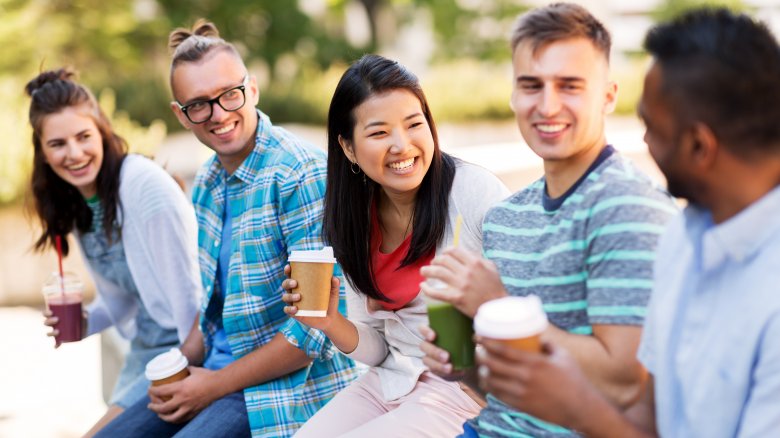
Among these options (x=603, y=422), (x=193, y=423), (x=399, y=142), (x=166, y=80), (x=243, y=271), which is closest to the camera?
(x=603, y=422)

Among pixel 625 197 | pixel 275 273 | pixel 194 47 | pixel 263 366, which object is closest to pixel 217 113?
pixel 194 47

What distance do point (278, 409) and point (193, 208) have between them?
46.0 inches

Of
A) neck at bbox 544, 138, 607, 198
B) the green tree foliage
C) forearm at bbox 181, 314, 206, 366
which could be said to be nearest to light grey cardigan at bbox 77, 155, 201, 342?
forearm at bbox 181, 314, 206, 366

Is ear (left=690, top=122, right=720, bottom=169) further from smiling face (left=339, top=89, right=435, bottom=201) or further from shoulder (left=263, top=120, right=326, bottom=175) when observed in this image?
shoulder (left=263, top=120, right=326, bottom=175)

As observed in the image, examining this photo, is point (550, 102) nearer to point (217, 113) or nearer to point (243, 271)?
point (243, 271)

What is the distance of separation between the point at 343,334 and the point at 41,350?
4658 millimetres

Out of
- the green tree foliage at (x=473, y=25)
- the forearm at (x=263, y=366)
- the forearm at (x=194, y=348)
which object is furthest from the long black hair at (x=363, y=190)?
the green tree foliage at (x=473, y=25)

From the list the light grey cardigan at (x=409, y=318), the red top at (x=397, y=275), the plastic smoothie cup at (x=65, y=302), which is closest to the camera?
the light grey cardigan at (x=409, y=318)

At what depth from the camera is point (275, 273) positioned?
127 inches

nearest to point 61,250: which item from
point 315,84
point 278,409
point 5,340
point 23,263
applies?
point 278,409

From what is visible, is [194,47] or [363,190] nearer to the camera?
[363,190]

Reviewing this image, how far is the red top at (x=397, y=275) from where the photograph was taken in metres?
2.81

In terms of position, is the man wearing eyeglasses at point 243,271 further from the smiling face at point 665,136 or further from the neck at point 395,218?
the smiling face at point 665,136

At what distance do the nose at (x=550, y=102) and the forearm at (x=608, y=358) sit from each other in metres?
0.54
